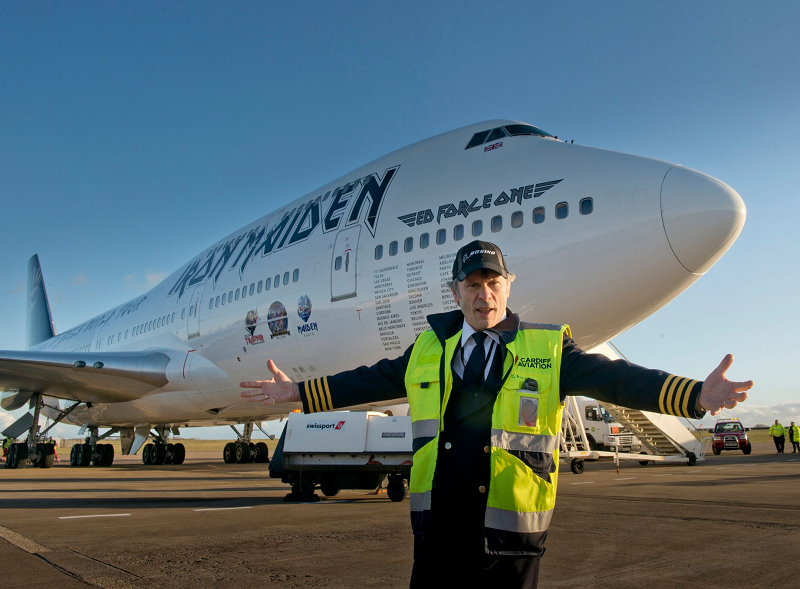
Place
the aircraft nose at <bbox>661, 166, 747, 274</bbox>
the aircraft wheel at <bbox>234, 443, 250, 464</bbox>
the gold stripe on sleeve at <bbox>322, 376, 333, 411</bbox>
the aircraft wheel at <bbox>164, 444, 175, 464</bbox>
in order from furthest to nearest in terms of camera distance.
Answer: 1. the aircraft wheel at <bbox>164, 444, 175, 464</bbox>
2. the aircraft wheel at <bbox>234, 443, 250, 464</bbox>
3. the aircraft nose at <bbox>661, 166, 747, 274</bbox>
4. the gold stripe on sleeve at <bbox>322, 376, 333, 411</bbox>

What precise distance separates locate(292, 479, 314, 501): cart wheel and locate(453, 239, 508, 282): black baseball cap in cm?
819

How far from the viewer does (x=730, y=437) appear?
3328 cm

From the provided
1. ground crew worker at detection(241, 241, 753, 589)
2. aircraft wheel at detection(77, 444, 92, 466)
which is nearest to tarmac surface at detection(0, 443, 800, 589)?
ground crew worker at detection(241, 241, 753, 589)

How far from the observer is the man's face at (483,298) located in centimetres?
266

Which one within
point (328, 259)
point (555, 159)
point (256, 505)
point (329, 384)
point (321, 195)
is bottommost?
point (256, 505)

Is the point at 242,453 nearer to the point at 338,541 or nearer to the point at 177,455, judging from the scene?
the point at 177,455

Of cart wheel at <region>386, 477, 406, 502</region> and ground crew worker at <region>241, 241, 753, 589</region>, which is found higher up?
ground crew worker at <region>241, 241, 753, 589</region>

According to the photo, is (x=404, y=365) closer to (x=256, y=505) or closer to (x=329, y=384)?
(x=329, y=384)

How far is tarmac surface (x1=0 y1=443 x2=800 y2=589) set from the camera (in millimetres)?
4492

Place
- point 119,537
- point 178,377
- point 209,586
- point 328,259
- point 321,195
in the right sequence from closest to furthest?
1. point 209,586
2. point 119,537
3. point 328,259
4. point 321,195
5. point 178,377

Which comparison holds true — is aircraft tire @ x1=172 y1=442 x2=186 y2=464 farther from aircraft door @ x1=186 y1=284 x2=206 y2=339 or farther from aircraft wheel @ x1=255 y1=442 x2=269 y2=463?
aircraft door @ x1=186 y1=284 x2=206 y2=339

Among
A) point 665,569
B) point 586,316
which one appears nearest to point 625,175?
point 586,316

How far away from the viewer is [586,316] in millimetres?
8953

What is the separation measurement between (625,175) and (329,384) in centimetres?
685
